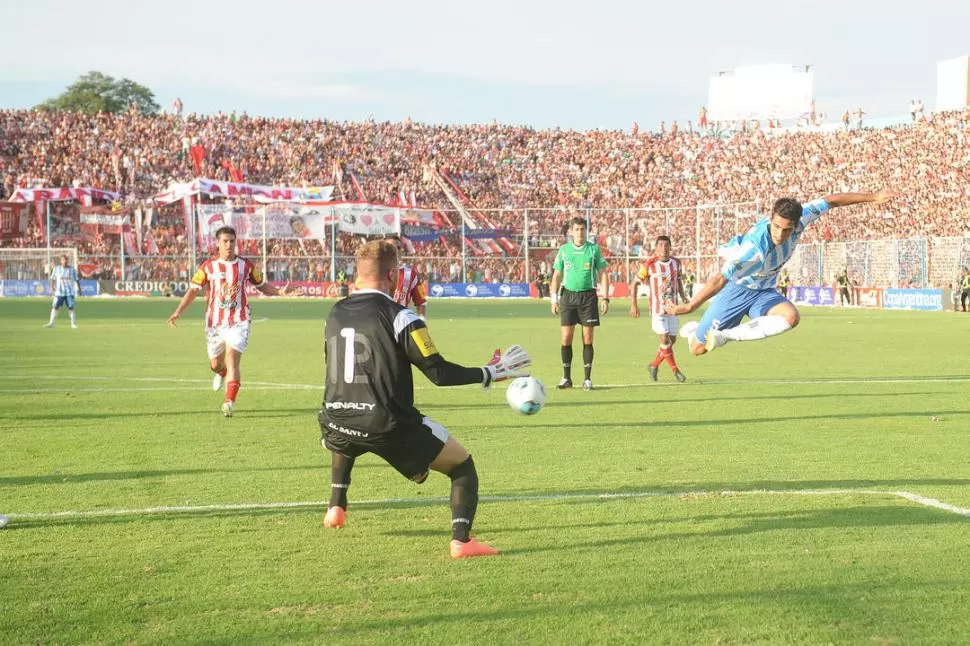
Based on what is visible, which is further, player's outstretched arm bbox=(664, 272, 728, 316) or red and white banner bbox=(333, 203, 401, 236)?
red and white banner bbox=(333, 203, 401, 236)

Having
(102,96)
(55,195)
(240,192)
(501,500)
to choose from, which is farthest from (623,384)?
(102,96)

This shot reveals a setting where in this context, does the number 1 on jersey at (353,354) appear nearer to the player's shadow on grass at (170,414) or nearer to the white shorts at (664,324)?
the player's shadow on grass at (170,414)

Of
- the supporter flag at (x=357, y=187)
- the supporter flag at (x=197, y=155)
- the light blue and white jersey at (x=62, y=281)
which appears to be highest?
the supporter flag at (x=197, y=155)

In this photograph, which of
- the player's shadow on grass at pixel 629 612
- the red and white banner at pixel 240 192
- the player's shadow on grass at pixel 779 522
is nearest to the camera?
the player's shadow on grass at pixel 629 612

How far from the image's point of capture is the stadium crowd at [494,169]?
5609 cm

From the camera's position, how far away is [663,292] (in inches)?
667

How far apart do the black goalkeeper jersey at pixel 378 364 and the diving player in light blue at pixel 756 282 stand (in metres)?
4.90

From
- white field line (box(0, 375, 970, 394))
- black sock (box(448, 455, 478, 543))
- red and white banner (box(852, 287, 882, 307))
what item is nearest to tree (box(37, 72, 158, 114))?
red and white banner (box(852, 287, 882, 307))

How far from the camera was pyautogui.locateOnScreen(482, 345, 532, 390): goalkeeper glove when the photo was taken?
5.98m

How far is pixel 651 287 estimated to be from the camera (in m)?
17.2

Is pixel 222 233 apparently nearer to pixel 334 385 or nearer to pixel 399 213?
pixel 334 385

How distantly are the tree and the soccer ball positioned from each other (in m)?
102

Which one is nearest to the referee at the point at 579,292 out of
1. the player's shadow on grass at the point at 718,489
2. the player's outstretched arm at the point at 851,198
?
the player's outstretched arm at the point at 851,198

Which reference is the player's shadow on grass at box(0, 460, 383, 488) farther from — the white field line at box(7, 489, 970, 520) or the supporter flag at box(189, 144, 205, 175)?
the supporter flag at box(189, 144, 205, 175)
